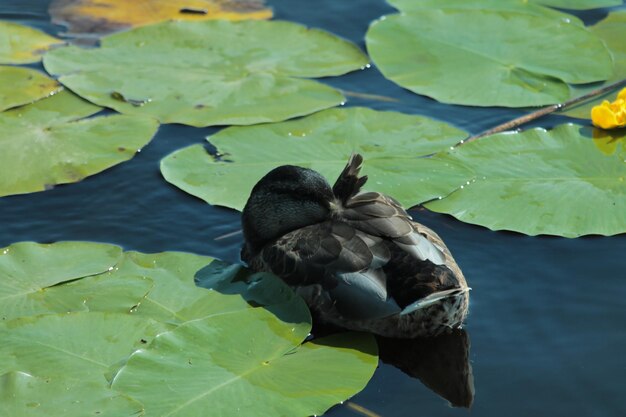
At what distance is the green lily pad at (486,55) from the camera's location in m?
8.44

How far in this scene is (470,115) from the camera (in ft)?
27.4

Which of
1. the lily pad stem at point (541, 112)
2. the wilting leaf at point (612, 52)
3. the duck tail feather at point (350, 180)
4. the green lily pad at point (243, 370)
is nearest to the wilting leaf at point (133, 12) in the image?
the lily pad stem at point (541, 112)

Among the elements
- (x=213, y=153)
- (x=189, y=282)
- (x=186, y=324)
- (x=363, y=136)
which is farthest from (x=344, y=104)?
(x=186, y=324)

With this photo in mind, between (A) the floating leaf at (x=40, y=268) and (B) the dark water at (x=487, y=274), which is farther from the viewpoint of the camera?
(A) the floating leaf at (x=40, y=268)

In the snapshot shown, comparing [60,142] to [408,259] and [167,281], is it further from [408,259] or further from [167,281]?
[408,259]

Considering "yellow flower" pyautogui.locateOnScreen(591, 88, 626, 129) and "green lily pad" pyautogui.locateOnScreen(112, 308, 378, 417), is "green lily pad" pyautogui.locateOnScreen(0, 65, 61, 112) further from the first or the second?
"yellow flower" pyautogui.locateOnScreen(591, 88, 626, 129)

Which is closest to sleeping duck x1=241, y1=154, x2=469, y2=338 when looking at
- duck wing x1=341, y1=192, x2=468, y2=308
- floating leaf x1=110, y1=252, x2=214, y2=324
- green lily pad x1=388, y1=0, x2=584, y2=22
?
duck wing x1=341, y1=192, x2=468, y2=308

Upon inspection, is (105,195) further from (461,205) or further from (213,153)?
(461,205)

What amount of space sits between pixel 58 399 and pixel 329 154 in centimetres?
295

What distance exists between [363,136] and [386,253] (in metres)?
2.01

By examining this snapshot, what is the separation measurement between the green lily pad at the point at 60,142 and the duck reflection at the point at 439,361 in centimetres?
261

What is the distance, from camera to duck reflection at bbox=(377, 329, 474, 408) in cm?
578

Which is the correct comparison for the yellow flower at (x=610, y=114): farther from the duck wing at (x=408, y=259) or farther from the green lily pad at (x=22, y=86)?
the green lily pad at (x=22, y=86)

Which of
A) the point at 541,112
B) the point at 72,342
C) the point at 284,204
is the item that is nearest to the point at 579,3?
the point at 541,112
